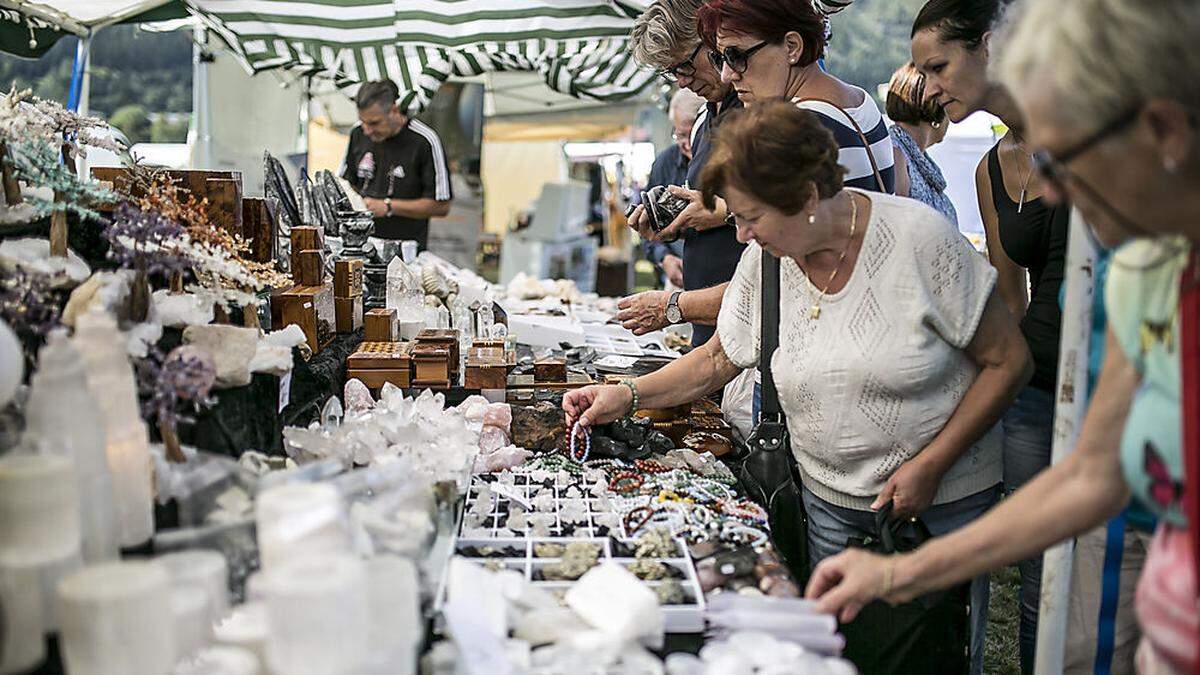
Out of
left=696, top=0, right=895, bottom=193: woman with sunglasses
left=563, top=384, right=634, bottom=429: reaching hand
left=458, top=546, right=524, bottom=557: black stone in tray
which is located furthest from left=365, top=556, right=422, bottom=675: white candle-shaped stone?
left=696, top=0, right=895, bottom=193: woman with sunglasses

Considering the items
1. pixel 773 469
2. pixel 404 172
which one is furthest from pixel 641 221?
pixel 404 172

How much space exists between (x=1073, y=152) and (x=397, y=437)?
139 cm

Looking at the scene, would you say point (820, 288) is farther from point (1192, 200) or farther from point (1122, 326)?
point (1192, 200)

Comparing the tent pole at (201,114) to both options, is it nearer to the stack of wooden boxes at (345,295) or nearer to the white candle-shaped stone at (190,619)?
the stack of wooden boxes at (345,295)

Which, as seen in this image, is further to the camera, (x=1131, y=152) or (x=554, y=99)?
(x=554, y=99)

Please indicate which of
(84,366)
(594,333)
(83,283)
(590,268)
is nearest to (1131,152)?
(84,366)

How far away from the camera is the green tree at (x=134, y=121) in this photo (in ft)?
33.0

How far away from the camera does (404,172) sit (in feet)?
18.7

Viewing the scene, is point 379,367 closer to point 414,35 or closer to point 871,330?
point 871,330

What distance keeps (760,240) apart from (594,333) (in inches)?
81.9

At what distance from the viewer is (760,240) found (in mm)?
1896

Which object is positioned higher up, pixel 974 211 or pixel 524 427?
pixel 974 211

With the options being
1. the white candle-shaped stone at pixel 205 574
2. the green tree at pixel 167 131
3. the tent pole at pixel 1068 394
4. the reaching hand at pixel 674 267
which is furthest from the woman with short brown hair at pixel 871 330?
the green tree at pixel 167 131

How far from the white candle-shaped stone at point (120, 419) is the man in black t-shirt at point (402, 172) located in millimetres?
4343
